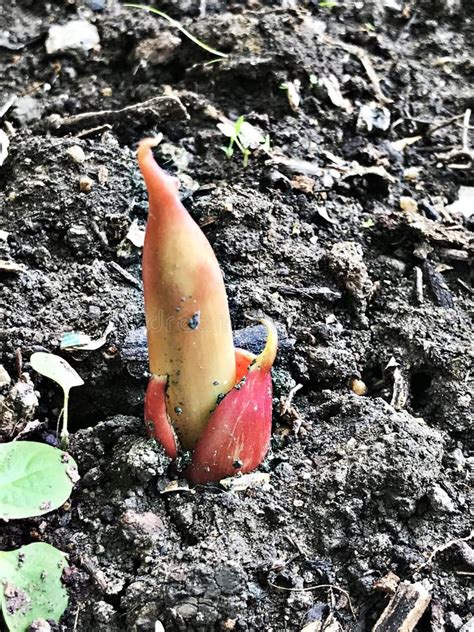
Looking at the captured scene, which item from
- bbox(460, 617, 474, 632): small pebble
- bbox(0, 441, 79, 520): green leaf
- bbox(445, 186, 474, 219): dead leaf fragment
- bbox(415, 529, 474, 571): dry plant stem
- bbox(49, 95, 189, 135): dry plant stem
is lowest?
bbox(460, 617, 474, 632): small pebble

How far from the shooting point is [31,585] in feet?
4.93

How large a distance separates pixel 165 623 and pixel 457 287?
47.5 inches

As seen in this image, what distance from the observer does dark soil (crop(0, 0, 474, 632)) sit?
156 cm

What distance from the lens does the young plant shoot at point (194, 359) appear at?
4.42 ft

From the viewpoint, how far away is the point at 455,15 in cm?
307

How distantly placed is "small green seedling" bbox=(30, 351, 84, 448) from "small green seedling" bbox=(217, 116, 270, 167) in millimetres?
926

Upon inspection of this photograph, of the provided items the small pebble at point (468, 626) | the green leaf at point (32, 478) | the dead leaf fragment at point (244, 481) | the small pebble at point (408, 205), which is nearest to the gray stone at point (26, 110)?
the small pebble at point (408, 205)

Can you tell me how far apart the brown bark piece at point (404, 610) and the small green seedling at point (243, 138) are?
130cm

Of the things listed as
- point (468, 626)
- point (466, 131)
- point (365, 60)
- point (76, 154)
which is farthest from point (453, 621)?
point (365, 60)

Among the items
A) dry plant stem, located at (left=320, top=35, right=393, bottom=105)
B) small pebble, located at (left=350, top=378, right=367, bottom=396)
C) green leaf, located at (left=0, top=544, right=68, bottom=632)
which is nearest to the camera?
green leaf, located at (left=0, top=544, right=68, bottom=632)

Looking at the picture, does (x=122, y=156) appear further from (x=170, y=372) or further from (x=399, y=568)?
(x=399, y=568)

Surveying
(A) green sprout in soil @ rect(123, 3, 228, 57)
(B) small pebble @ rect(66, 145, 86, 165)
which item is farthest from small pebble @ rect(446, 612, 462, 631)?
(A) green sprout in soil @ rect(123, 3, 228, 57)

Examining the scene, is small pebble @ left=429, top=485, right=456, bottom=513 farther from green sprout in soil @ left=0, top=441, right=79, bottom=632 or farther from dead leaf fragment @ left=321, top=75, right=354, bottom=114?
dead leaf fragment @ left=321, top=75, right=354, bottom=114

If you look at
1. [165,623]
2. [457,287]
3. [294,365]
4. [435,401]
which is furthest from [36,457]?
[457,287]
